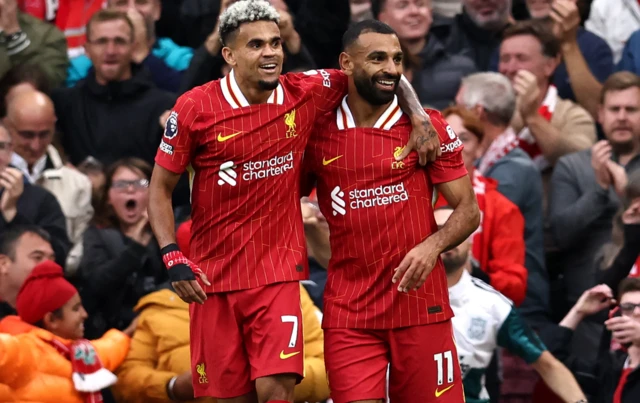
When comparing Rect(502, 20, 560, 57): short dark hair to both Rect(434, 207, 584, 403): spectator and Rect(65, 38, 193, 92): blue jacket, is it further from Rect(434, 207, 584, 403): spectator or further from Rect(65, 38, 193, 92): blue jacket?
Rect(434, 207, 584, 403): spectator

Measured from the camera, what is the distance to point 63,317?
8914mm

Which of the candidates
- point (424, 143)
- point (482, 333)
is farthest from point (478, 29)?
point (424, 143)

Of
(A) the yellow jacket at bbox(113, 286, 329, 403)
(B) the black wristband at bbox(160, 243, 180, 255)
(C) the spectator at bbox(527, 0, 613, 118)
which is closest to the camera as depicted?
(B) the black wristband at bbox(160, 243, 180, 255)

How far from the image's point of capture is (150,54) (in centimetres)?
1225

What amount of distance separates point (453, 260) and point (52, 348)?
2347 mm

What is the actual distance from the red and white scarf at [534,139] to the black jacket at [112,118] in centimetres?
259

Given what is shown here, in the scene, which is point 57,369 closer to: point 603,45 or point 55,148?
point 55,148

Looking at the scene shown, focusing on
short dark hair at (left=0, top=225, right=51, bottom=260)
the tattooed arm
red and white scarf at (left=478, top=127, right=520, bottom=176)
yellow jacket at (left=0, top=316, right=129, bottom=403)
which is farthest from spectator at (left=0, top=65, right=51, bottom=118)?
the tattooed arm

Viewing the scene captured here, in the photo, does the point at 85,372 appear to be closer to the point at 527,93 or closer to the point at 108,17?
the point at 108,17

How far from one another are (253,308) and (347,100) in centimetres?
120

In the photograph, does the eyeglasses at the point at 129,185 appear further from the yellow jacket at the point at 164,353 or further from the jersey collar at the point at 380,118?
the jersey collar at the point at 380,118

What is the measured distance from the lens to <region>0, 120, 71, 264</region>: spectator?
1018 centimetres

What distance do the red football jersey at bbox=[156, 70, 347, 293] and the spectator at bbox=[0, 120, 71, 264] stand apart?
8.21 feet

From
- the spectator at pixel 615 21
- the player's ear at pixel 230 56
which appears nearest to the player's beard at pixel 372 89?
the player's ear at pixel 230 56
